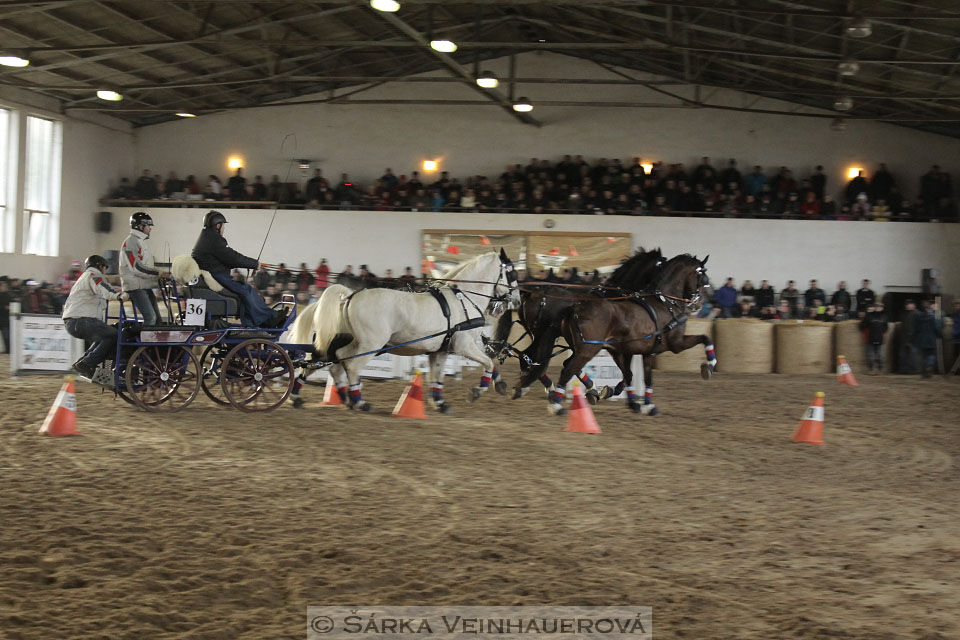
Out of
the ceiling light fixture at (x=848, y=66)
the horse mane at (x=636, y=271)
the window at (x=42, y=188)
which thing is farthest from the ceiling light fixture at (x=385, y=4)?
the window at (x=42, y=188)

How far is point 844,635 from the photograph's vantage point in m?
3.73

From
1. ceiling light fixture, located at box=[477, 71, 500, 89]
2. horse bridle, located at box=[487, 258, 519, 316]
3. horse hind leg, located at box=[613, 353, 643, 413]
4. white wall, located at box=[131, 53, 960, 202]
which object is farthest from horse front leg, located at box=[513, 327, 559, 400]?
white wall, located at box=[131, 53, 960, 202]

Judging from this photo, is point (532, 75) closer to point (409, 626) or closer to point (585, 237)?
point (585, 237)

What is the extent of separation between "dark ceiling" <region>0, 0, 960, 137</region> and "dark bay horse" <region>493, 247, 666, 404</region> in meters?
5.31

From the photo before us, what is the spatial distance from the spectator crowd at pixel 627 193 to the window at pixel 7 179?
3439 millimetres

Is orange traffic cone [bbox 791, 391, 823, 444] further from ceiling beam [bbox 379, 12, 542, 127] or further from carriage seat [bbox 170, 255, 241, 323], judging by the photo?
ceiling beam [bbox 379, 12, 542, 127]

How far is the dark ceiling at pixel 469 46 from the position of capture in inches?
631

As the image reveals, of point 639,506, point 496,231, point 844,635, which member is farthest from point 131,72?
point 844,635

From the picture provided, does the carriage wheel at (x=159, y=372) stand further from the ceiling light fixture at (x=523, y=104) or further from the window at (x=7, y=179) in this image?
the window at (x=7, y=179)

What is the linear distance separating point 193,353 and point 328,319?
1492 mm

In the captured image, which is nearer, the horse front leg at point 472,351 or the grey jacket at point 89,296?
the grey jacket at point 89,296

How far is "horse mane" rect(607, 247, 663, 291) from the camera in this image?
11258 millimetres

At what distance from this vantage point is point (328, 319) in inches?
383

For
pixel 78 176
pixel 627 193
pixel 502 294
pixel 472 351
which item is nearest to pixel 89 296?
pixel 472 351
